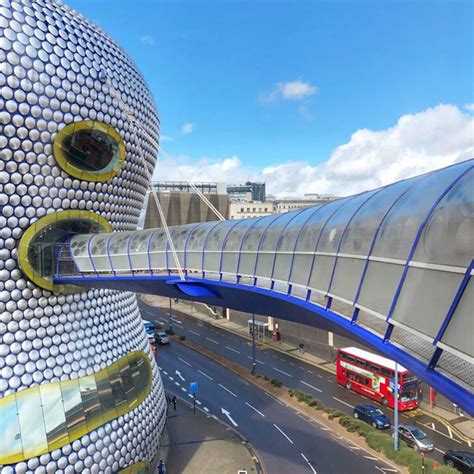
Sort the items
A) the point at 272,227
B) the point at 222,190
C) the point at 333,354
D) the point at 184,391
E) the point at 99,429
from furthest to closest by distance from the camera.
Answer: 1. the point at 222,190
2. the point at 333,354
3. the point at 184,391
4. the point at 99,429
5. the point at 272,227

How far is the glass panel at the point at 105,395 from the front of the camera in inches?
566

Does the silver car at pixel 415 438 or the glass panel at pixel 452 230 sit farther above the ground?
the glass panel at pixel 452 230

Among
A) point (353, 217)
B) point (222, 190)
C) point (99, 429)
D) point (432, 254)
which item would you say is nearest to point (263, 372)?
point (99, 429)

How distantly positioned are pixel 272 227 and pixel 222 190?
82214 mm

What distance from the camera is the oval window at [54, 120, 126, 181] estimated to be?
1431cm

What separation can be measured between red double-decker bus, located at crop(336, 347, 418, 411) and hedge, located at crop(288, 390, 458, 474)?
2973 mm

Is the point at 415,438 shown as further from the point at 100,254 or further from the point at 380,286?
the point at 100,254

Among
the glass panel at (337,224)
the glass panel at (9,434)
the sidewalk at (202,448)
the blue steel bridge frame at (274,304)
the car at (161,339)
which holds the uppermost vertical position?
the glass panel at (337,224)

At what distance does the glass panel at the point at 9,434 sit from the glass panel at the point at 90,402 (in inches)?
78.5

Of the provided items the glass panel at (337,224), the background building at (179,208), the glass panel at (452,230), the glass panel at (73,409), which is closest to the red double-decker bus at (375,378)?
the glass panel at (337,224)

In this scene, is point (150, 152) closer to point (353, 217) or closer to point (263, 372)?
point (353, 217)

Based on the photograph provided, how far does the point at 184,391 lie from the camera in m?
25.7

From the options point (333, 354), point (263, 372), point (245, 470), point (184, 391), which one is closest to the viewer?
point (245, 470)

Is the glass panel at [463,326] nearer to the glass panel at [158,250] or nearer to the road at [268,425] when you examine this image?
the glass panel at [158,250]
